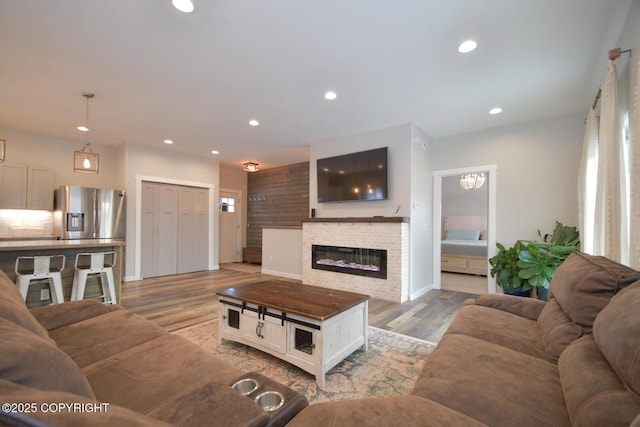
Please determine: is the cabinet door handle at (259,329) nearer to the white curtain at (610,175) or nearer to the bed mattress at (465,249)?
the white curtain at (610,175)

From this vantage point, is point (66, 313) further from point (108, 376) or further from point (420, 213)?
point (420, 213)

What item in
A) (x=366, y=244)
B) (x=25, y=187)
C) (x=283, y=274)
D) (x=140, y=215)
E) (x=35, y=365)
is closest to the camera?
(x=35, y=365)

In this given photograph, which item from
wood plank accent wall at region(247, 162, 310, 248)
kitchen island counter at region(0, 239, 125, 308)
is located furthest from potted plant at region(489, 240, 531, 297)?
kitchen island counter at region(0, 239, 125, 308)

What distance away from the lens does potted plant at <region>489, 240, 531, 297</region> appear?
3.54 metres

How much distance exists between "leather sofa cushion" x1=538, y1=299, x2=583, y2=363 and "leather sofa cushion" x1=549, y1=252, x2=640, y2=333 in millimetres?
31

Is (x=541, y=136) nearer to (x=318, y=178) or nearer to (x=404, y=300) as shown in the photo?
(x=404, y=300)

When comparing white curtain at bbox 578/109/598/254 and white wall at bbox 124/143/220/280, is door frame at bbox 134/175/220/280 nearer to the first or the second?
white wall at bbox 124/143/220/280

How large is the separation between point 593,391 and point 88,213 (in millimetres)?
Answer: 6305

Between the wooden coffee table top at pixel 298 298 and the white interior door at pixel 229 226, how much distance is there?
5.25m

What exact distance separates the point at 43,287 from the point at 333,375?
335 centimetres

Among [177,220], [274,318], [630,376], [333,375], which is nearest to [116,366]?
[274,318]

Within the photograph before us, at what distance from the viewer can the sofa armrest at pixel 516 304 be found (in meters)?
1.99

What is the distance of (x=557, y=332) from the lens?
4.69 feet

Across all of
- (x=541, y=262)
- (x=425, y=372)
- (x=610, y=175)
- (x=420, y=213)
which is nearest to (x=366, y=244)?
(x=420, y=213)
